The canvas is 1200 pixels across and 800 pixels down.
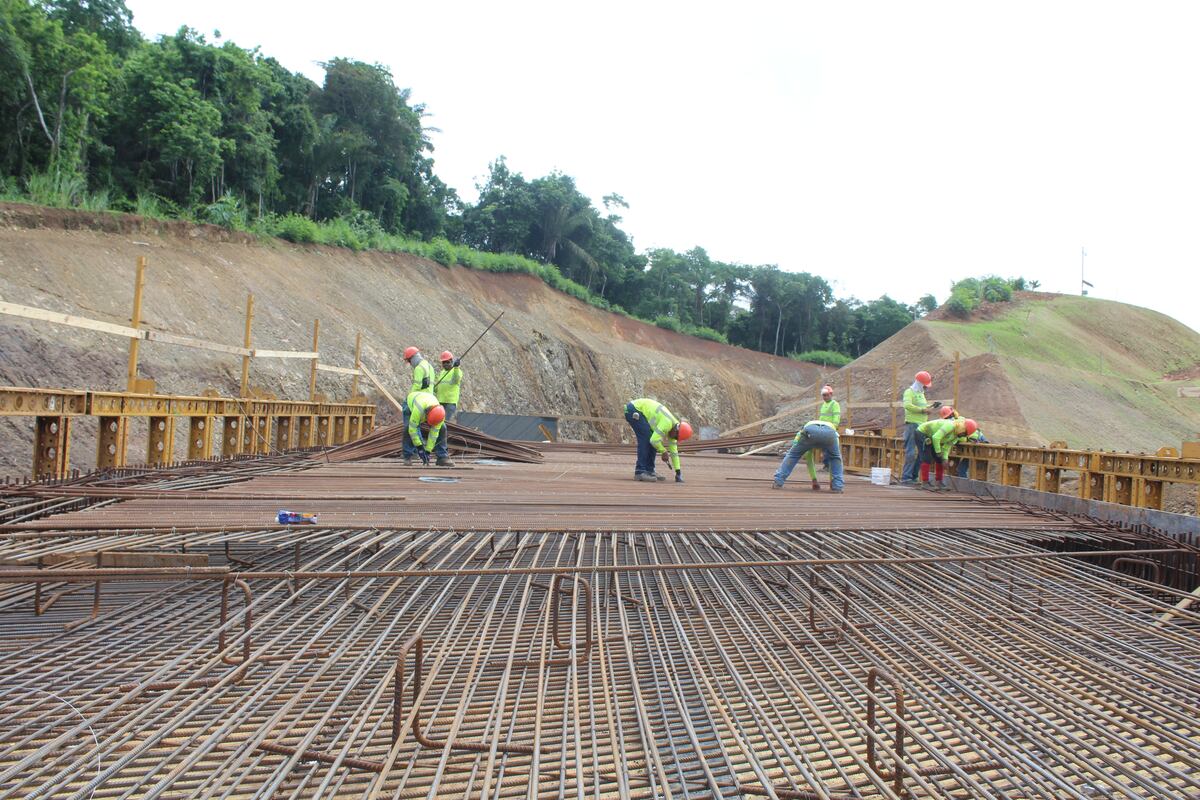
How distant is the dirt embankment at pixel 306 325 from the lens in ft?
46.3

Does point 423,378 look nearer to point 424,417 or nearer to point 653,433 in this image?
point 424,417

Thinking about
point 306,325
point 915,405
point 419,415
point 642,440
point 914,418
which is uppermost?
point 306,325

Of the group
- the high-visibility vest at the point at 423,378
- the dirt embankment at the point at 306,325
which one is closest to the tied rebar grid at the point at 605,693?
the high-visibility vest at the point at 423,378

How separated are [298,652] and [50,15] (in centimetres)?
2859

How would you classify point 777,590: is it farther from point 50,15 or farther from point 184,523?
point 50,15

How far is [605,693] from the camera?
8.64ft

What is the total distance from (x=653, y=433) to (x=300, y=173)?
2649 centimetres

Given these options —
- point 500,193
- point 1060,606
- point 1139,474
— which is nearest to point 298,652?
point 1060,606

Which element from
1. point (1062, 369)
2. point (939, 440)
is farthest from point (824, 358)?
point (939, 440)

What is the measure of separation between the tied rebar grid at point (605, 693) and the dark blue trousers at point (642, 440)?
3635 mm

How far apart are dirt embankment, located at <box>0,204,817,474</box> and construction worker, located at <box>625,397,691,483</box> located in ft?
32.4

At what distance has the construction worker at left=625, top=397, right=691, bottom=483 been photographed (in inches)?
300

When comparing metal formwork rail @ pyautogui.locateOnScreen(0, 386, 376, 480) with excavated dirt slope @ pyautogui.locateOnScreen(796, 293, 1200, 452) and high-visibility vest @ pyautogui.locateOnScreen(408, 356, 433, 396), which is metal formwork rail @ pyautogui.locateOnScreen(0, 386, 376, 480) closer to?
high-visibility vest @ pyautogui.locateOnScreen(408, 356, 433, 396)

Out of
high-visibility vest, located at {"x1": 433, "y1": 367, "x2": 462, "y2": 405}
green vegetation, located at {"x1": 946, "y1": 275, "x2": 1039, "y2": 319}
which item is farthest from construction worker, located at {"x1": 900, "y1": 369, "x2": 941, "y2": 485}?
green vegetation, located at {"x1": 946, "y1": 275, "x2": 1039, "y2": 319}
